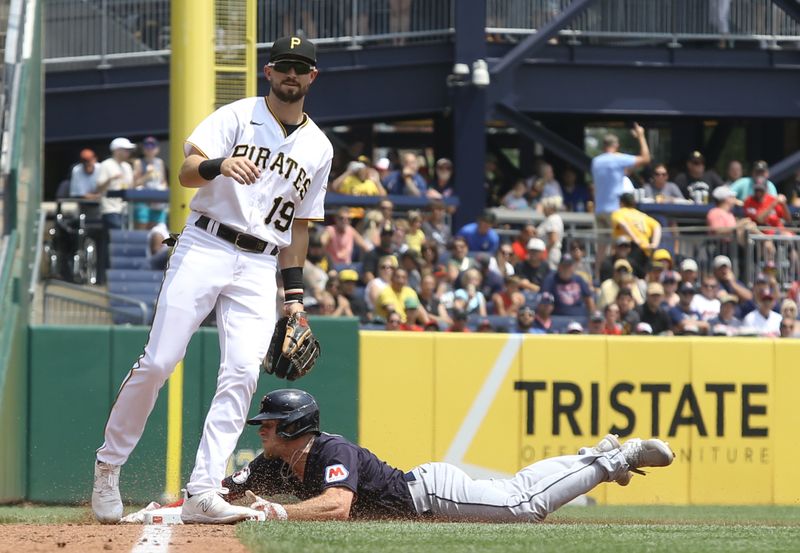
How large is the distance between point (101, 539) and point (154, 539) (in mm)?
214

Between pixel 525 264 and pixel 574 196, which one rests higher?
pixel 574 196

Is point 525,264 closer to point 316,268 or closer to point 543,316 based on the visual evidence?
point 543,316

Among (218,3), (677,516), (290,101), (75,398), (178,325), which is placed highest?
(218,3)

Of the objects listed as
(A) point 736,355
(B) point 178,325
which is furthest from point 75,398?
(A) point 736,355

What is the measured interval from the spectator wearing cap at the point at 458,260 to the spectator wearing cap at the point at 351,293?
4.36 feet

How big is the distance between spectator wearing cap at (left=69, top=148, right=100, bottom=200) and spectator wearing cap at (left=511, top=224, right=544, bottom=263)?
4506mm

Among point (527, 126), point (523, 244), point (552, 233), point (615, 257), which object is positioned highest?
point (527, 126)

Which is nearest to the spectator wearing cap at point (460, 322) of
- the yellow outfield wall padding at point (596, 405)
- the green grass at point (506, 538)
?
the yellow outfield wall padding at point (596, 405)

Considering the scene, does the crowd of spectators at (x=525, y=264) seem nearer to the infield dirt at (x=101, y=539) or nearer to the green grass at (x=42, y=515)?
the green grass at (x=42, y=515)

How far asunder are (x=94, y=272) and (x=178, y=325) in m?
8.82

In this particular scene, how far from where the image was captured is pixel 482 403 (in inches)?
422

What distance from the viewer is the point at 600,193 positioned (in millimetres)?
15883

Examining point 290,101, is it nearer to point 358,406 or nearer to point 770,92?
point 358,406

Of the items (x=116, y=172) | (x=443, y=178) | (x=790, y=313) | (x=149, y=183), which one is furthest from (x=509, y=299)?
(x=116, y=172)
